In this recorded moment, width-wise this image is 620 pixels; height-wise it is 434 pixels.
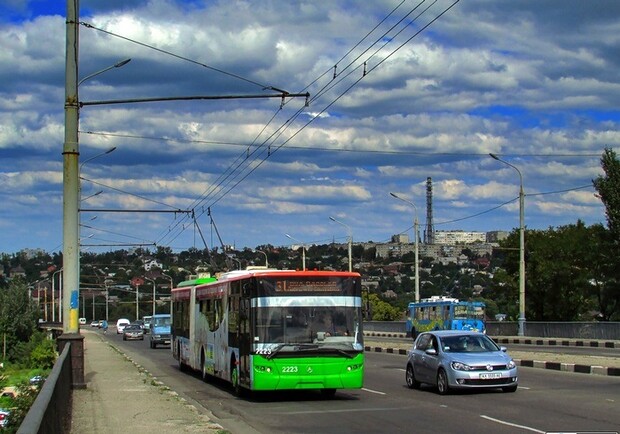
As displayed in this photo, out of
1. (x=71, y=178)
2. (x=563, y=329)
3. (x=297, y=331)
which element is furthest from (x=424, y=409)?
(x=563, y=329)

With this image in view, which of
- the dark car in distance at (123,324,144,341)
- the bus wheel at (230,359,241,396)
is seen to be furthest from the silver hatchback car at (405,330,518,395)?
the dark car in distance at (123,324,144,341)

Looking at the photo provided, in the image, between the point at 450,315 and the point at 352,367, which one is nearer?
the point at 352,367

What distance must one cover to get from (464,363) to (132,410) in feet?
22.5

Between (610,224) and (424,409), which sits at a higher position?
(610,224)

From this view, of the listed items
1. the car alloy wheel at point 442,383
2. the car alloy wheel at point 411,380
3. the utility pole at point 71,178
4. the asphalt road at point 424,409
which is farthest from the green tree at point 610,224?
the utility pole at point 71,178

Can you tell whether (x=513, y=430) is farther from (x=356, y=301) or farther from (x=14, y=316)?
(x=14, y=316)

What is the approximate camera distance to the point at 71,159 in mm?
20453

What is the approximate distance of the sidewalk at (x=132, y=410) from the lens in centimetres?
1450

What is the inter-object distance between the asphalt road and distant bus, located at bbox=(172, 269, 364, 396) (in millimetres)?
550

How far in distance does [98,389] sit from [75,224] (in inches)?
168

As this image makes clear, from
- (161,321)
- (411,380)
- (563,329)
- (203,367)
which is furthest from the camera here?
(161,321)

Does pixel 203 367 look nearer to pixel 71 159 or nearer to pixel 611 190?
pixel 71 159

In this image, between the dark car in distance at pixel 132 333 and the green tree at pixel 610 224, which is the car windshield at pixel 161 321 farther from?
the green tree at pixel 610 224

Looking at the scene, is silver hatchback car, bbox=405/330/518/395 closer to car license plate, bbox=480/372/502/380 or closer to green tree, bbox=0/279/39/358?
car license plate, bbox=480/372/502/380
